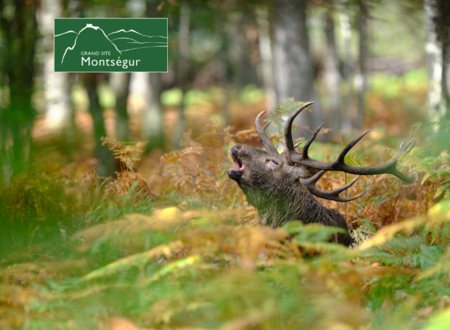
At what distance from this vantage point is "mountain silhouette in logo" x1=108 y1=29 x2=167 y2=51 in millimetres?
5277

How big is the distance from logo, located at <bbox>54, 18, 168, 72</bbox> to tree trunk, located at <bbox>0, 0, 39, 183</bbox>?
1.30m

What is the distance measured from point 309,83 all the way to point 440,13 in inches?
118

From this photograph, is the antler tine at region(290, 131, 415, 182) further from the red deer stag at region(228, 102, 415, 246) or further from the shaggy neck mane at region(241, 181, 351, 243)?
the shaggy neck mane at region(241, 181, 351, 243)

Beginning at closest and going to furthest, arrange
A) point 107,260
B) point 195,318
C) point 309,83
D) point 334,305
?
point 334,305 → point 195,318 → point 107,260 → point 309,83

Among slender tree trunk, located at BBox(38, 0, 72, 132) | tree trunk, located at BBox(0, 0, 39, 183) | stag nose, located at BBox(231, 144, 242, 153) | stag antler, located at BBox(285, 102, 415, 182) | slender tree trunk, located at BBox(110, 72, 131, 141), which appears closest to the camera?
stag antler, located at BBox(285, 102, 415, 182)

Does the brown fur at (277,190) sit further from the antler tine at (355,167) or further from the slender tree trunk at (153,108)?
the slender tree trunk at (153,108)

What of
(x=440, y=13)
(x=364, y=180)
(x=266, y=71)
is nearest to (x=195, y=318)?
(x=364, y=180)

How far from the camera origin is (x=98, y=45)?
5.28 m

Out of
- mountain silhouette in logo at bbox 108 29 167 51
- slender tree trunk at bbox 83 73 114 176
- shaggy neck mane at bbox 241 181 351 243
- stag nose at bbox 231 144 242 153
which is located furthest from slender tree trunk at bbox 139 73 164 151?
shaggy neck mane at bbox 241 181 351 243

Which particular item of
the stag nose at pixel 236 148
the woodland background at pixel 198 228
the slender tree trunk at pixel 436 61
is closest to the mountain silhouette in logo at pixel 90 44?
the woodland background at pixel 198 228

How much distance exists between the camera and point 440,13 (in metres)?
6.39

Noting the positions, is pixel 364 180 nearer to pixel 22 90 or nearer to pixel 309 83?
pixel 309 83

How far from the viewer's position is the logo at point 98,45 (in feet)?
17.3

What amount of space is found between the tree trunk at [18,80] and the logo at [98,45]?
1.30 m
